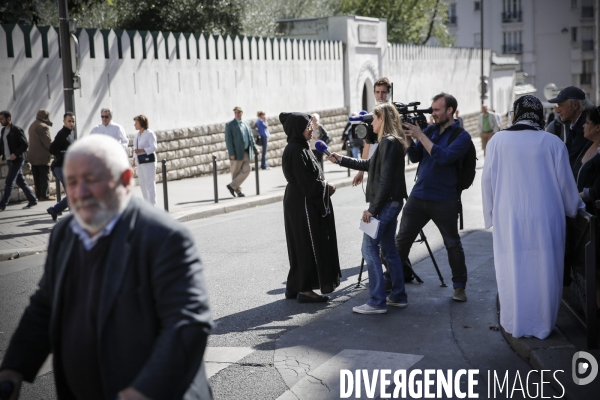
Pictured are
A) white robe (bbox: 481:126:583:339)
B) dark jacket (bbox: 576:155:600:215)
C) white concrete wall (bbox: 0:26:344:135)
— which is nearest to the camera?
white robe (bbox: 481:126:583:339)

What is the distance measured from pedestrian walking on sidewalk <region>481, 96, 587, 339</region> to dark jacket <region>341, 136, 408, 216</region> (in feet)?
3.79

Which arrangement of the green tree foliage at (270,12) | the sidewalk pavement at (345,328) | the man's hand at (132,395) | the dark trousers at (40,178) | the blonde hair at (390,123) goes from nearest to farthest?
the man's hand at (132,395) < the sidewalk pavement at (345,328) < the blonde hair at (390,123) < the dark trousers at (40,178) < the green tree foliage at (270,12)

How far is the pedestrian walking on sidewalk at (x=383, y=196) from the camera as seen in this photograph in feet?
21.5

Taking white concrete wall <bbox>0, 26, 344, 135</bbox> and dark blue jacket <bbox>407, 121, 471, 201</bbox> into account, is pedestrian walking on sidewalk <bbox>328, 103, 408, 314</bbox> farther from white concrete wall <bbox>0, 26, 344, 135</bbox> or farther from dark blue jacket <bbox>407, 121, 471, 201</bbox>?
white concrete wall <bbox>0, 26, 344, 135</bbox>

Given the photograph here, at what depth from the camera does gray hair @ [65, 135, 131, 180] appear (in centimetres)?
254

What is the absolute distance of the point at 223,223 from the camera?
12.5 meters

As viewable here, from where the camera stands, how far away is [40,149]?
1464 cm

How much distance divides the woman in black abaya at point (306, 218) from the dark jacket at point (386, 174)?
59cm

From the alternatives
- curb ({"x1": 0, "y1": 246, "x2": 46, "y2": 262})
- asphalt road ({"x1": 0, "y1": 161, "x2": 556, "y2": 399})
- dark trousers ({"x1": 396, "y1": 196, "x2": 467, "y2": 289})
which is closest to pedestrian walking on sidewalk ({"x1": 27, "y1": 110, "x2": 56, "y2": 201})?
asphalt road ({"x1": 0, "y1": 161, "x2": 556, "y2": 399})

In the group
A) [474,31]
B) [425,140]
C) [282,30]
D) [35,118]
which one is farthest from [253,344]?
[474,31]

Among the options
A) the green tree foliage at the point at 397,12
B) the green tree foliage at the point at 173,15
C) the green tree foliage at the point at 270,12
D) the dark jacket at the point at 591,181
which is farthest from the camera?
the green tree foliage at the point at 397,12

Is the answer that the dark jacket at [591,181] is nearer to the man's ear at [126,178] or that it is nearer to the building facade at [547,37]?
the man's ear at [126,178]

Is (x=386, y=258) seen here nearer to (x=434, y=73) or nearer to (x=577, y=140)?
(x=577, y=140)

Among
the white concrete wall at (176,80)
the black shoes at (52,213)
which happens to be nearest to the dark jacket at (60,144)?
the black shoes at (52,213)
